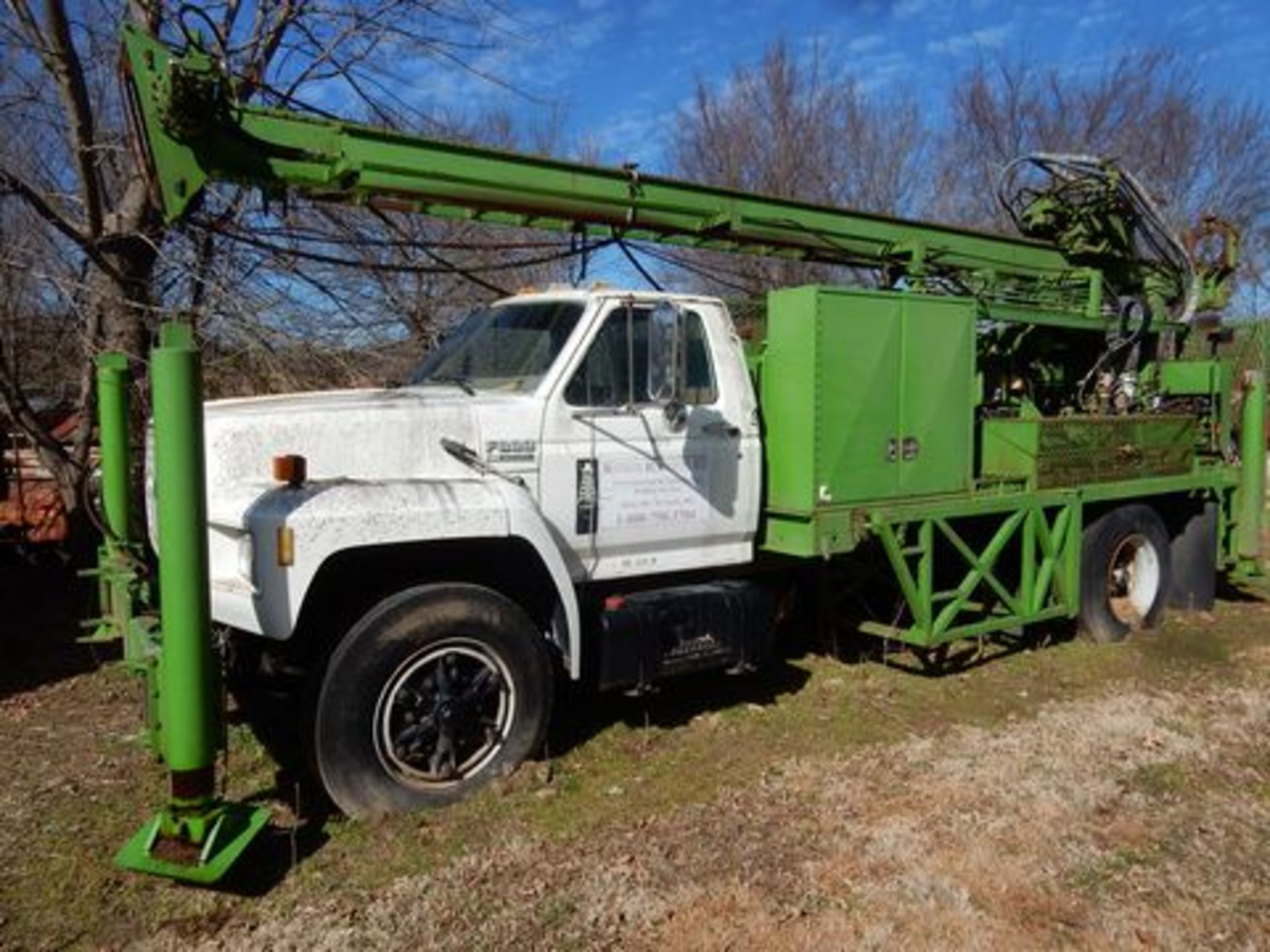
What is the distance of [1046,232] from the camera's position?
8945 mm

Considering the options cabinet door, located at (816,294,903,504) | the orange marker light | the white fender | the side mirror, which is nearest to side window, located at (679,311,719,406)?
the side mirror

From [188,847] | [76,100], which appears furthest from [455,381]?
[76,100]

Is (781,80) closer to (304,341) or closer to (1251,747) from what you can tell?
(304,341)

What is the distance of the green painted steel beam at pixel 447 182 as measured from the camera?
4852mm

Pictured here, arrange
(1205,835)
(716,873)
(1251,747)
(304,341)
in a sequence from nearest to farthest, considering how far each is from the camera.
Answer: (716,873), (1205,835), (1251,747), (304,341)

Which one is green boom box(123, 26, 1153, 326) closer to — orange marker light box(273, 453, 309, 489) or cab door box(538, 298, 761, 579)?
cab door box(538, 298, 761, 579)

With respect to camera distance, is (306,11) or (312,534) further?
(306,11)

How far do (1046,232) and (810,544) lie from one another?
438 centimetres

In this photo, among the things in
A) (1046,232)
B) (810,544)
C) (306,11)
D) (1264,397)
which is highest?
(306,11)

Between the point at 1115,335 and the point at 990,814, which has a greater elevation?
the point at 1115,335

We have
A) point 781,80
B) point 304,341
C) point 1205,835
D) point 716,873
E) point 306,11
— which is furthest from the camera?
point 781,80

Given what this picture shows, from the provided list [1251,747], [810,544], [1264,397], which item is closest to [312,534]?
[810,544]

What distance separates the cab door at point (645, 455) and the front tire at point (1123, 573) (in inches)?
125

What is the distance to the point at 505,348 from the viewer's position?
5.77 metres
